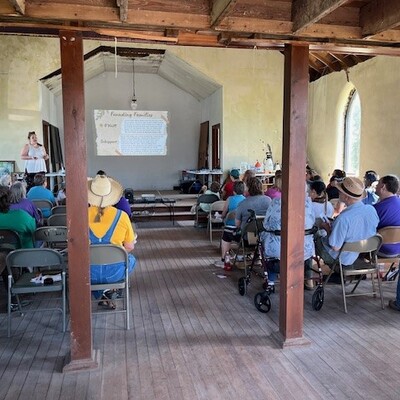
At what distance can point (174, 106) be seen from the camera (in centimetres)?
1202

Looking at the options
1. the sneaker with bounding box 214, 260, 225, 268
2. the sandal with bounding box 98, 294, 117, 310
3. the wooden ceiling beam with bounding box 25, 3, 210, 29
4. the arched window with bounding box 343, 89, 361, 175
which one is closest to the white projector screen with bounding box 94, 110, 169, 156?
the sneaker with bounding box 214, 260, 225, 268

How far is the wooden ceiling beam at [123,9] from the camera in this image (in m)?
2.08

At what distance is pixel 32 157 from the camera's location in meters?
7.21

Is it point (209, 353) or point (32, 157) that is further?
point (32, 157)

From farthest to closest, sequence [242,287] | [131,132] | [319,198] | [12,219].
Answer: [131,132], [319,198], [242,287], [12,219]

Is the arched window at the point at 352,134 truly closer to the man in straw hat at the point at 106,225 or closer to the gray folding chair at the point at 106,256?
the man in straw hat at the point at 106,225

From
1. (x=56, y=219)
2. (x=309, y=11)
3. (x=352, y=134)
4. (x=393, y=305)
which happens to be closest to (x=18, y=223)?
(x=56, y=219)

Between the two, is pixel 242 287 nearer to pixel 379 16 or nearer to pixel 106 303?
pixel 106 303

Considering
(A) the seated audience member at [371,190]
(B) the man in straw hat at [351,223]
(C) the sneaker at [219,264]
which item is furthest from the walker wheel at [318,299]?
(A) the seated audience member at [371,190]

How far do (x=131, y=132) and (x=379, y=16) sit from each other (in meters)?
5.18

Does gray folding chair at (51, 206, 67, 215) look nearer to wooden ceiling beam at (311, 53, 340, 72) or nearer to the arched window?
the arched window

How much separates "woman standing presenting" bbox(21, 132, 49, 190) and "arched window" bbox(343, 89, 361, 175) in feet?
20.6

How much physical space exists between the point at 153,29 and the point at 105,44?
649 centimetres

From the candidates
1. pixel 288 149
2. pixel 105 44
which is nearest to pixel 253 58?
pixel 105 44
